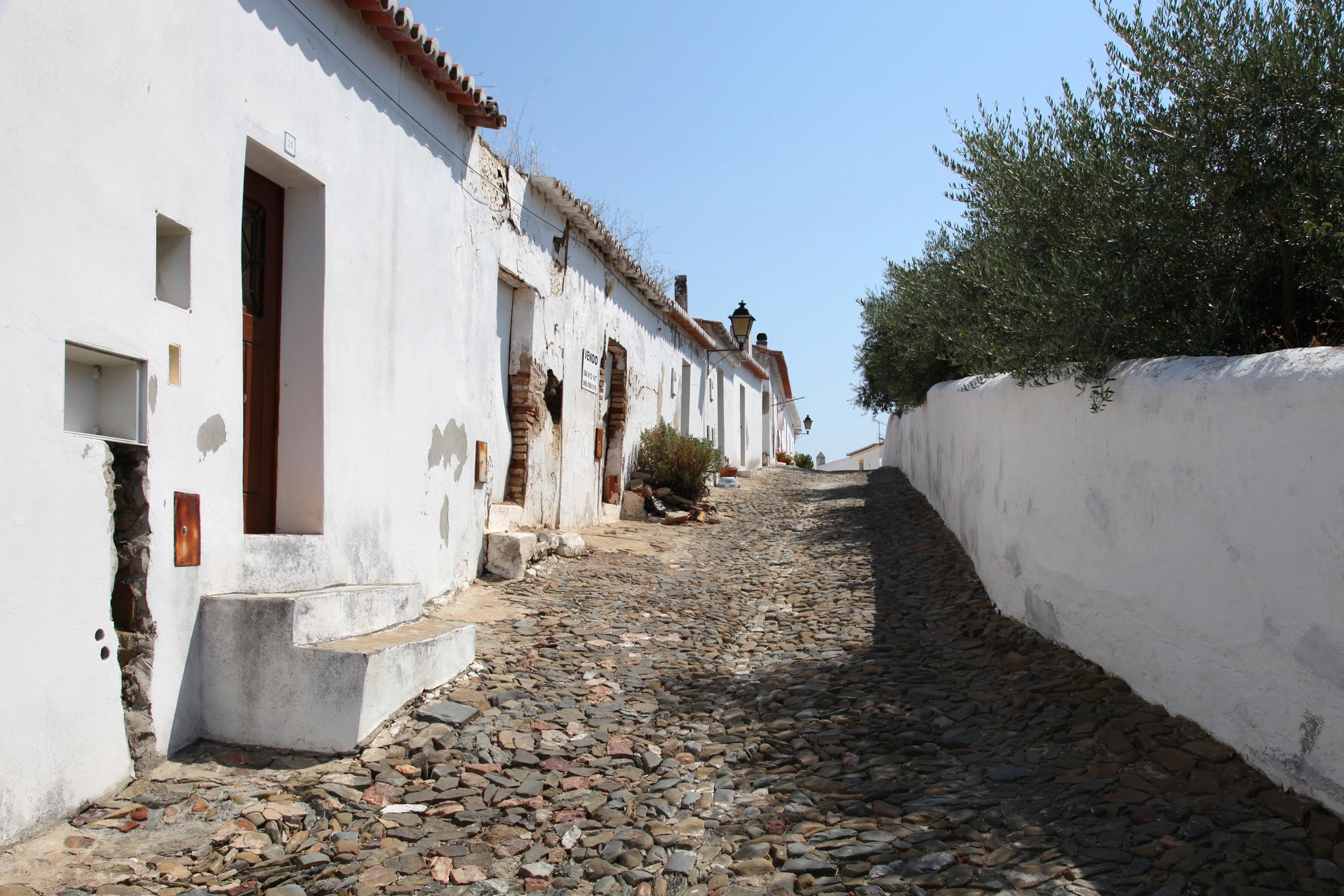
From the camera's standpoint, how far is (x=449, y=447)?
21.6ft

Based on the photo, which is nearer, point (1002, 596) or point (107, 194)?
point (107, 194)

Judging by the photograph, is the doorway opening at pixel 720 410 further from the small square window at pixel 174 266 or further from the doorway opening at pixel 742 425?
the small square window at pixel 174 266

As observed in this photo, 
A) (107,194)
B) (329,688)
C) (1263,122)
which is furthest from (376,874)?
(1263,122)

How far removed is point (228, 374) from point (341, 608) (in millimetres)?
1190

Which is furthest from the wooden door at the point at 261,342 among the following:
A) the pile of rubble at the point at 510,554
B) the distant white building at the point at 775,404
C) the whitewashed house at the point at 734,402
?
the distant white building at the point at 775,404

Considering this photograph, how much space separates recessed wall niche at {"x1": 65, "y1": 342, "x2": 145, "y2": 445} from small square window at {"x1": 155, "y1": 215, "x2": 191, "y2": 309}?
1.39 feet

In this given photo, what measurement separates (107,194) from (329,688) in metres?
2.14

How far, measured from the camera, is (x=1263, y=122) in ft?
13.6

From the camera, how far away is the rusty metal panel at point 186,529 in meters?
3.81

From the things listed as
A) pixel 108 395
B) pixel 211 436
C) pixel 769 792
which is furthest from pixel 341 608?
→ pixel 769 792

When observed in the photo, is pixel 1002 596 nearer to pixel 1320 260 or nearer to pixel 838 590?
pixel 838 590

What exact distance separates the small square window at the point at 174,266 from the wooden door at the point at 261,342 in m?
0.76

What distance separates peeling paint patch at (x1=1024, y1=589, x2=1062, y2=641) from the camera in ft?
16.5

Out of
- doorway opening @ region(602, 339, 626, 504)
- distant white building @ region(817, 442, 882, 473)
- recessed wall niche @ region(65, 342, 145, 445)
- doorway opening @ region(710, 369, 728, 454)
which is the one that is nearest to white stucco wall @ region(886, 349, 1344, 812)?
recessed wall niche @ region(65, 342, 145, 445)
